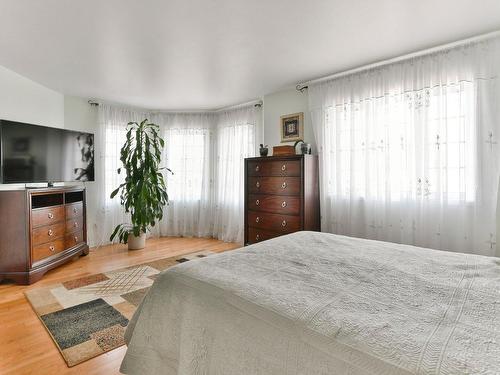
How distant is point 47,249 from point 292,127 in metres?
3.36

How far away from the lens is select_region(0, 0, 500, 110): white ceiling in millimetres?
2092

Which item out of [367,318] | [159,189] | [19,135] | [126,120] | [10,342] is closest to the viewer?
[367,318]

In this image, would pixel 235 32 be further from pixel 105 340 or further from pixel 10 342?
pixel 10 342

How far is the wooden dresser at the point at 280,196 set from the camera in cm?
337

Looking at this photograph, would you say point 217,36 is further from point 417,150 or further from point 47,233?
point 47,233

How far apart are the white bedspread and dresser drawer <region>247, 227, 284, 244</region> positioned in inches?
78.0

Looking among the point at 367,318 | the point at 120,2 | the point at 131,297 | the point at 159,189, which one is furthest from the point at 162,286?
the point at 159,189

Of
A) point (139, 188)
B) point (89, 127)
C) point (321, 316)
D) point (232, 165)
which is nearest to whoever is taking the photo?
point (321, 316)

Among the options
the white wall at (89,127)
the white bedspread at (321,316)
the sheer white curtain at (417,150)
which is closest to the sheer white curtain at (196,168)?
the white wall at (89,127)

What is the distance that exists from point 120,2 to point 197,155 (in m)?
3.40

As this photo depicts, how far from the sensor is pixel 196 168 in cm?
536

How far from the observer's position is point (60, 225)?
3539 millimetres

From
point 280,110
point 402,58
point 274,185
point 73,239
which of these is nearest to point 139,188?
point 73,239

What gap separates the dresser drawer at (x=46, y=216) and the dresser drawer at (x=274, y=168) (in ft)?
7.87
